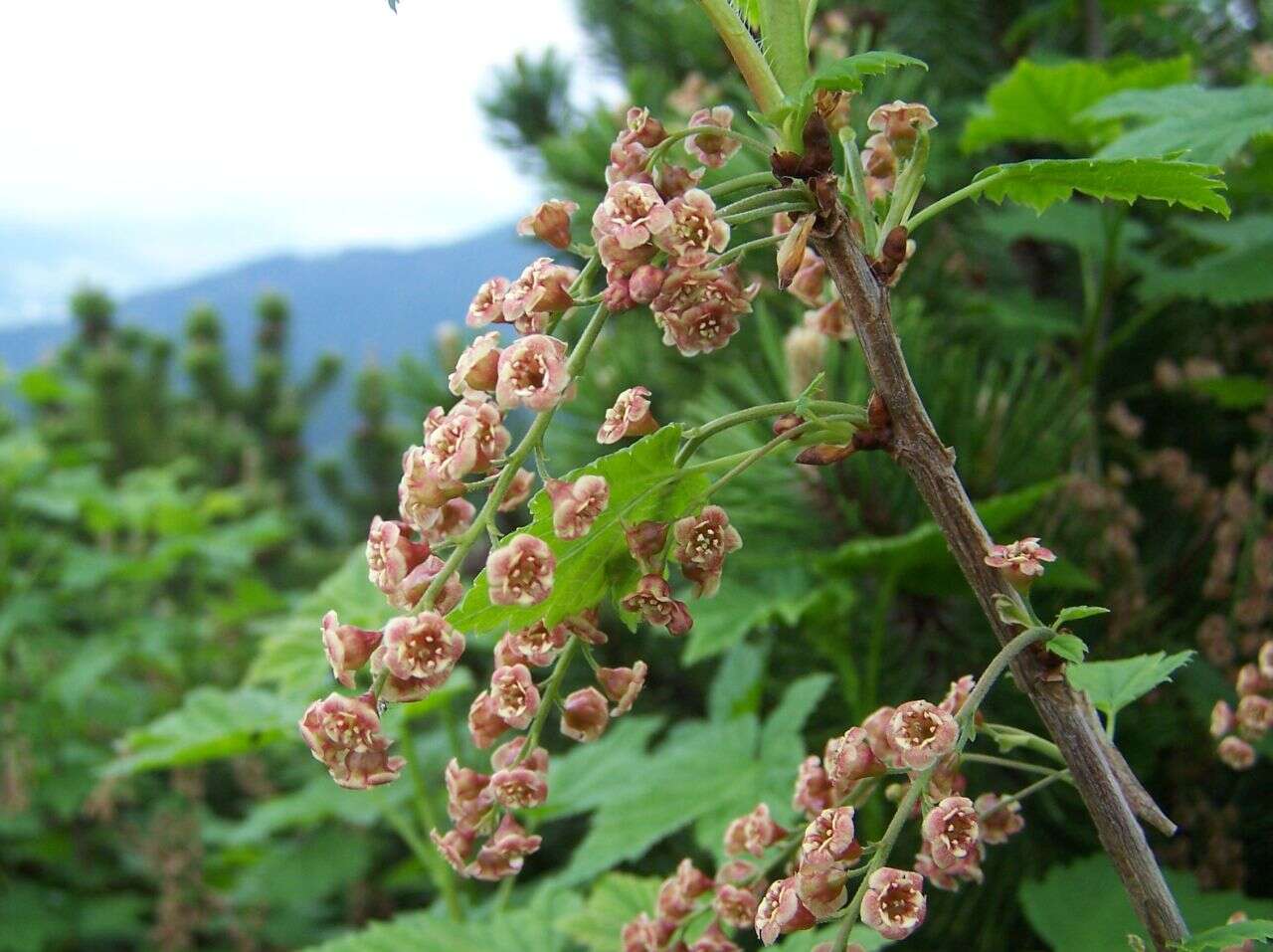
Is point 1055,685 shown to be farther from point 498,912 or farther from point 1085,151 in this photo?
point 1085,151

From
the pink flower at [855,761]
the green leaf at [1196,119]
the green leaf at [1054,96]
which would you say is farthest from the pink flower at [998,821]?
the green leaf at [1054,96]

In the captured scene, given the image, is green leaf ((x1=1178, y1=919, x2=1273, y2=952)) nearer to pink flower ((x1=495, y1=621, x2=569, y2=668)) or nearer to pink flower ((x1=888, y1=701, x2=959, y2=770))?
pink flower ((x1=888, y1=701, x2=959, y2=770))

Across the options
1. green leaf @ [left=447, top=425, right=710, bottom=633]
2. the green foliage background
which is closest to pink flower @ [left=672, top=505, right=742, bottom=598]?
green leaf @ [left=447, top=425, right=710, bottom=633]

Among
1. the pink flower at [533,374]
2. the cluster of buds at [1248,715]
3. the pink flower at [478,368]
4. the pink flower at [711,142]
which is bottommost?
the cluster of buds at [1248,715]

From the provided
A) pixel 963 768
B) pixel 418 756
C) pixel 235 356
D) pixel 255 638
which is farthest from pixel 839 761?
pixel 235 356

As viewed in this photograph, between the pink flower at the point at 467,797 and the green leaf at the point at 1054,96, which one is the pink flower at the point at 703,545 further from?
the green leaf at the point at 1054,96

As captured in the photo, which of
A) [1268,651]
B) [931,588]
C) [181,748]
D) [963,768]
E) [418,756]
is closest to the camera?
[1268,651]

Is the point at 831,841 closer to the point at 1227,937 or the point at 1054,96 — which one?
the point at 1227,937
